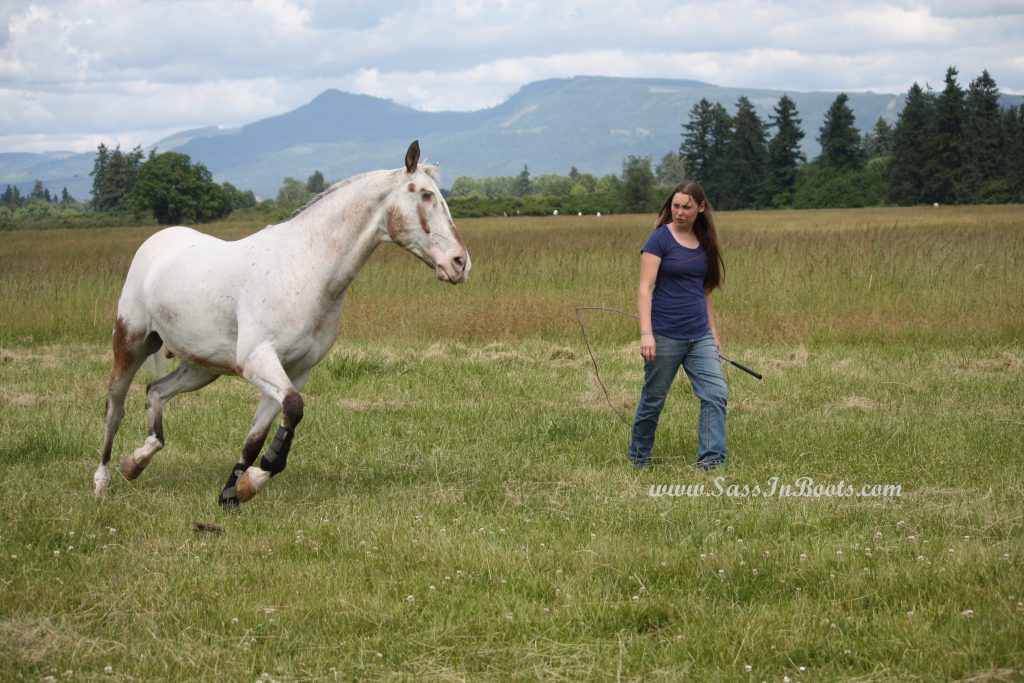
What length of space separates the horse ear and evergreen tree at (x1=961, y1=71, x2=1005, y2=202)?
66036mm

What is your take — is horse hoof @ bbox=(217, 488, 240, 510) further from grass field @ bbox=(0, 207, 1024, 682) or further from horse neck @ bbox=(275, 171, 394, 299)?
horse neck @ bbox=(275, 171, 394, 299)

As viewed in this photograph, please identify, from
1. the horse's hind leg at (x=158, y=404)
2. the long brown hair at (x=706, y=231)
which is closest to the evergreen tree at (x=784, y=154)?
the long brown hair at (x=706, y=231)

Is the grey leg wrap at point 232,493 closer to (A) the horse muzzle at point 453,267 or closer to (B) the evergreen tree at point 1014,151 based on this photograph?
(A) the horse muzzle at point 453,267

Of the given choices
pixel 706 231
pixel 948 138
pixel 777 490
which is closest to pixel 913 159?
pixel 948 138

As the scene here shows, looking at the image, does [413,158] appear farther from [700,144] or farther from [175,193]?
[700,144]

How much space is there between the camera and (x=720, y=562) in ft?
17.3

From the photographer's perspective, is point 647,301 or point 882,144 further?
point 882,144

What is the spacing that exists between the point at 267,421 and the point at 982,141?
69365mm

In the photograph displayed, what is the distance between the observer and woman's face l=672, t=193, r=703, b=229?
730cm

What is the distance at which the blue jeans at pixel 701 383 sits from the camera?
743 cm

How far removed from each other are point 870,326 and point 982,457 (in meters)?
6.53

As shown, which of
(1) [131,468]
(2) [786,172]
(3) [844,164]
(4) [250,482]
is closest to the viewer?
(4) [250,482]

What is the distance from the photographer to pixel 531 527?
19.9ft

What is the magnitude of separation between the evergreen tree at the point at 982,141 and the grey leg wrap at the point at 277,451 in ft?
219
